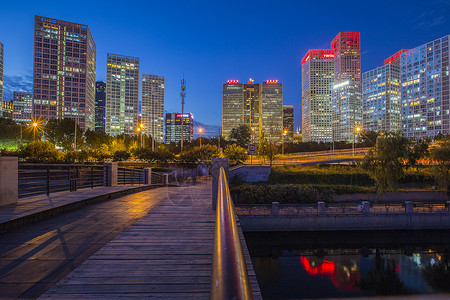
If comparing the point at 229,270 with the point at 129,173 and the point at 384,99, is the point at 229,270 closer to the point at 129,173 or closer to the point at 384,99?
the point at 129,173

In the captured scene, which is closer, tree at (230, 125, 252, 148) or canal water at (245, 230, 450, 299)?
canal water at (245, 230, 450, 299)

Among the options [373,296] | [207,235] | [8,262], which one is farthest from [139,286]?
[373,296]

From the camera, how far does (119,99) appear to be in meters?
194

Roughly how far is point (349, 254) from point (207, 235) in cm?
1395

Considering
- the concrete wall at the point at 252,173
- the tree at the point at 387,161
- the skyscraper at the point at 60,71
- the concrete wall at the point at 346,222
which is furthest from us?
the skyscraper at the point at 60,71

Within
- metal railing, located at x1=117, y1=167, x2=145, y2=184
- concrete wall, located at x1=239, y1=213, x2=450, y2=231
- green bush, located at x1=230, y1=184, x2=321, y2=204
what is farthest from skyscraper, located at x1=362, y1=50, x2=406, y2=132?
metal railing, located at x1=117, y1=167, x2=145, y2=184

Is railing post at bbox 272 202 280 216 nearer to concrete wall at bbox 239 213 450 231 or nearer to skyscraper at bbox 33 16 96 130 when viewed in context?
concrete wall at bbox 239 213 450 231

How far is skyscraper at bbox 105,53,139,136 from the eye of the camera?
623 ft

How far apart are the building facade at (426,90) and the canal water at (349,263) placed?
155 meters

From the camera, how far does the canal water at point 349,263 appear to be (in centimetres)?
1177

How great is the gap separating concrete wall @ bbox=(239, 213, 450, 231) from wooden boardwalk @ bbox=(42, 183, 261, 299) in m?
12.2

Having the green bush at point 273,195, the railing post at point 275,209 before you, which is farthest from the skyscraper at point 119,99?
the railing post at point 275,209

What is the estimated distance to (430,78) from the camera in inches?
5950

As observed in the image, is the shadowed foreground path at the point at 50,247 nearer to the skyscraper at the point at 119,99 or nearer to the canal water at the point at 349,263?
the canal water at the point at 349,263
